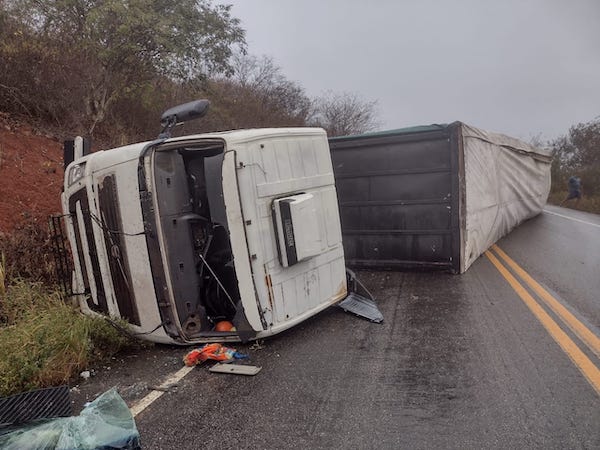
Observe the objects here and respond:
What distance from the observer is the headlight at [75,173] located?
14.1 ft

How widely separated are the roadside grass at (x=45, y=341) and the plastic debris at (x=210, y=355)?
0.76 metres

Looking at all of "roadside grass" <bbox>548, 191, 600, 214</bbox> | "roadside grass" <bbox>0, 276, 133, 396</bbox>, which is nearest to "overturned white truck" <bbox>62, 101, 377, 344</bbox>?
"roadside grass" <bbox>0, 276, 133, 396</bbox>

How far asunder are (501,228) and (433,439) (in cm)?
745

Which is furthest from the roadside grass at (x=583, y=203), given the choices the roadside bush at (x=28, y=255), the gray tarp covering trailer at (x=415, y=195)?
the roadside bush at (x=28, y=255)

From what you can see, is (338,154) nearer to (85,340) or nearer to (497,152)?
(497,152)

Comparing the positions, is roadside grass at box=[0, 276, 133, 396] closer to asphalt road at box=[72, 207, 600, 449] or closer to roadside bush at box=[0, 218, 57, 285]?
asphalt road at box=[72, 207, 600, 449]

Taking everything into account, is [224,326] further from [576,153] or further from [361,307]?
[576,153]

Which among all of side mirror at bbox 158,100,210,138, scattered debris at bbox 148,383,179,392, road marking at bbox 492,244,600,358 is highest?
side mirror at bbox 158,100,210,138

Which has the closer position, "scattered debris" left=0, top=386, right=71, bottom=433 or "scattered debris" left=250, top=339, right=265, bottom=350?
"scattered debris" left=0, top=386, right=71, bottom=433

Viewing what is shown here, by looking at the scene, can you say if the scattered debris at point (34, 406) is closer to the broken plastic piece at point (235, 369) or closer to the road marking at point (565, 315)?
the broken plastic piece at point (235, 369)

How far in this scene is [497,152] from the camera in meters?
8.23

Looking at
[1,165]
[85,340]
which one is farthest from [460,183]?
[1,165]

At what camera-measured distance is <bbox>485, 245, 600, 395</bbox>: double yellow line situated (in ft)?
10.5

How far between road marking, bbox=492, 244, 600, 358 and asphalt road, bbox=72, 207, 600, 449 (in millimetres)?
34
